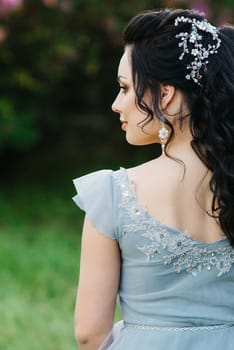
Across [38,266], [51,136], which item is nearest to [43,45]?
[51,136]

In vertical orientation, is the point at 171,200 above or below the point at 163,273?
above

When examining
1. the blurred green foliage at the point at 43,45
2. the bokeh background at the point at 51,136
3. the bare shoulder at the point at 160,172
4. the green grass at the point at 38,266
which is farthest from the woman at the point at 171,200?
the blurred green foliage at the point at 43,45

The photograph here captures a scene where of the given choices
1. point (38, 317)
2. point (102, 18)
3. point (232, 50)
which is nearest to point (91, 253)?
point (232, 50)

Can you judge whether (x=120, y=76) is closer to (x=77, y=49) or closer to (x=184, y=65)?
(x=184, y=65)

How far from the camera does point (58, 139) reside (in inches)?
379

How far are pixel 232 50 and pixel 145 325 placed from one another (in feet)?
2.36

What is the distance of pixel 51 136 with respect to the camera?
9570 mm

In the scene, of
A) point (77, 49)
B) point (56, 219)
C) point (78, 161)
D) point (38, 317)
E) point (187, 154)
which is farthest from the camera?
point (78, 161)

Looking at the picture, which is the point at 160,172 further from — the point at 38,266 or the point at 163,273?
the point at 38,266

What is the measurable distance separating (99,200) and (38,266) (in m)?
3.88

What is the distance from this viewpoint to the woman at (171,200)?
7.01 feet

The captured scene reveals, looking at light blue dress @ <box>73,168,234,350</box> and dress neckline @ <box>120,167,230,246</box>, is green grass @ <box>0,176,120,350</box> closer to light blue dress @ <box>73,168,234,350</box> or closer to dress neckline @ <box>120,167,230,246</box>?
light blue dress @ <box>73,168,234,350</box>

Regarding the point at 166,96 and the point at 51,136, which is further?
the point at 51,136

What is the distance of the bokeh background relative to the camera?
5.45 meters
